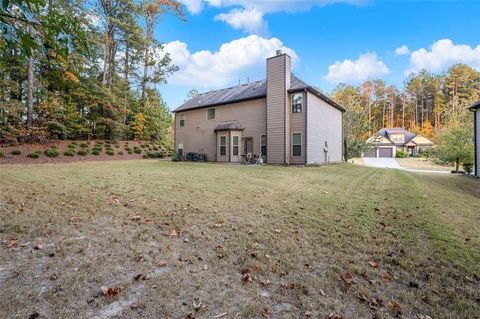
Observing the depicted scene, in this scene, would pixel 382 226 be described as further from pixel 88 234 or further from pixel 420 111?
pixel 420 111

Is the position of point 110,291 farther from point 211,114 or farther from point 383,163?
point 383,163

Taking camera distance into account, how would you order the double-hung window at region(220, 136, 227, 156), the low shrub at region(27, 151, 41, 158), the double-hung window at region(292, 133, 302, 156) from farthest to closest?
the double-hung window at region(220, 136, 227, 156), the double-hung window at region(292, 133, 302, 156), the low shrub at region(27, 151, 41, 158)

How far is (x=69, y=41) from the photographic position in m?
2.02

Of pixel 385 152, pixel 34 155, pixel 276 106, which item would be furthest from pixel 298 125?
pixel 385 152

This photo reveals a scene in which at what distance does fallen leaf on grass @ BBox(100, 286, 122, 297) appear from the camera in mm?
2527

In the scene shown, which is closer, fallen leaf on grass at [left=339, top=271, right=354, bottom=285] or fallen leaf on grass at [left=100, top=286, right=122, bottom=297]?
fallen leaf on grass at [left=100, top=286, right=122, bottom=297]

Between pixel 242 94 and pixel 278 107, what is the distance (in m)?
3.87

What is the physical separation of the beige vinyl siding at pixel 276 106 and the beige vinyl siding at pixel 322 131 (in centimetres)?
162

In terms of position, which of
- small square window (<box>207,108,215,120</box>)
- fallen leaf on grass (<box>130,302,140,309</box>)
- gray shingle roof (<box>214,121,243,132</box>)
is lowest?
fallen leaf on grass (<box>130,302,140,309</box>)

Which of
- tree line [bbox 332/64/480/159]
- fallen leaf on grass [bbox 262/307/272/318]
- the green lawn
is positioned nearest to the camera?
fallen leaf on grass [bbox 262/307/272/318]

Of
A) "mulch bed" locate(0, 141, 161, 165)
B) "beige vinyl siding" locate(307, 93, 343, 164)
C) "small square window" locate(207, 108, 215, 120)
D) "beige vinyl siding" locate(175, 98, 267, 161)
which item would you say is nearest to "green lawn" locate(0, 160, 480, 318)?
"beige vinyl siding" locate(307, 93, 343, 164)

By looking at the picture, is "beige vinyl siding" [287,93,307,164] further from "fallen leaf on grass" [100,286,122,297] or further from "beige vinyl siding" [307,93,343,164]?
"fallen leaf on grass" [100,286,122,297]

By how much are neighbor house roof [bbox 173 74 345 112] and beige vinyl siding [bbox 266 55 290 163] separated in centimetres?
66

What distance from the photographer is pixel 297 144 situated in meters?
16.7
